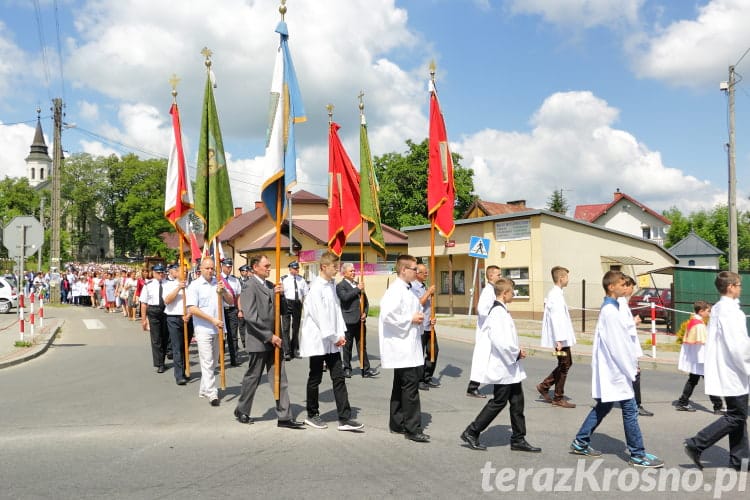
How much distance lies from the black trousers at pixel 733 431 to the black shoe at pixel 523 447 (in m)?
1.36

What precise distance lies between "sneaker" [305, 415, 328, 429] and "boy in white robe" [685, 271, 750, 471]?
12.0ft

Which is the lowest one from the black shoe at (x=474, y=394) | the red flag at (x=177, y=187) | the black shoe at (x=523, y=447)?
the black shoe at (x=474, y=394)

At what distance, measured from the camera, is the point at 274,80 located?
858 cm

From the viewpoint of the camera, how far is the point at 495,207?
43.4 m

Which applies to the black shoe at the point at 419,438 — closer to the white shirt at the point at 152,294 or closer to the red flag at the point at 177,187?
the red flag at the point at 177,187

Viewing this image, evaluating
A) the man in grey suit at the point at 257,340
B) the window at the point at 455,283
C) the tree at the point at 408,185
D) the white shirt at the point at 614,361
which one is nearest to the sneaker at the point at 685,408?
the white shirt at the point at 614,361

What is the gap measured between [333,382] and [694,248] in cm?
5937

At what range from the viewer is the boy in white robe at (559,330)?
314 inches

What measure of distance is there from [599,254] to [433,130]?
18.2 metres

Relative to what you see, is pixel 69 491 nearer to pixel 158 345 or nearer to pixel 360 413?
pixel 360 413

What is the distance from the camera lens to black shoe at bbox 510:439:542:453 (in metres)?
6.04

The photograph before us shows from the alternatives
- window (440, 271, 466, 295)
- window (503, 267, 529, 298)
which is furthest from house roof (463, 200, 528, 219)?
window (503, 267, 529, 298)

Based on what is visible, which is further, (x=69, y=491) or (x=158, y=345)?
(x=158, y=345)

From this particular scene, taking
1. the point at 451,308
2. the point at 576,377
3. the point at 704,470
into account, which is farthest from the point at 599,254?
the point at 704,470
